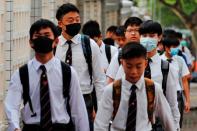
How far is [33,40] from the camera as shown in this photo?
9.23 m

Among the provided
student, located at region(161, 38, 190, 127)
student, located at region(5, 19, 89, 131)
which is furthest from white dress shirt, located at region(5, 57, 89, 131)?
student, located at region(161, 38, 190, 127)

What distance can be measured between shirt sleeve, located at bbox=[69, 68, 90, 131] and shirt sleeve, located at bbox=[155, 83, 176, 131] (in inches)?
26.4

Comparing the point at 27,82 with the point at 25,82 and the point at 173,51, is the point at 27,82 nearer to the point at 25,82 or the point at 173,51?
the point at 25,82

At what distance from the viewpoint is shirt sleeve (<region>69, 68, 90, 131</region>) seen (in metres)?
9.31

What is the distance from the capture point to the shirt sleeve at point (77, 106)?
30.6 ft

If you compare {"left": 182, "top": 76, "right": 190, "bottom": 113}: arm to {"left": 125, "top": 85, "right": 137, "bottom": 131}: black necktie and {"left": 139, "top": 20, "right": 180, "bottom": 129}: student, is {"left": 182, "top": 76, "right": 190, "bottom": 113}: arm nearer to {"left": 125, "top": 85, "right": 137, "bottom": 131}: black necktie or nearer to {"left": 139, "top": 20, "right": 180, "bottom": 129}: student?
{"left": 139, "top": 20, "right": 180, "bottom": 129}: student

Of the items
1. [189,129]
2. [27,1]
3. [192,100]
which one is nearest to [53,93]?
[27,1]

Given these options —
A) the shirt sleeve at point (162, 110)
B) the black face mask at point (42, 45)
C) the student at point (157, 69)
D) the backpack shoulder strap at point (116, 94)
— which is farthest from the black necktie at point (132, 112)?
the student at point (157, 69)

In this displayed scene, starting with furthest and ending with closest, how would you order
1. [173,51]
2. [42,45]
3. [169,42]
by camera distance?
[173,51] → [169,42] → [42,45]

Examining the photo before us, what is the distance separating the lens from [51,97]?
9.20 m

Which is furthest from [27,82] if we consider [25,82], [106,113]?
[106,113]

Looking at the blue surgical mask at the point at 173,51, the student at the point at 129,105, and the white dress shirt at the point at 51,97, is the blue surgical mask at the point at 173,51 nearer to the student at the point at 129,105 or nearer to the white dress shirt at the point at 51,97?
the student at the point at 129,105

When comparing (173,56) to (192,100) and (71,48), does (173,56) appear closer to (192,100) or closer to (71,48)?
(71,48)

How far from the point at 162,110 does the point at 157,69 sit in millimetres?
1551
